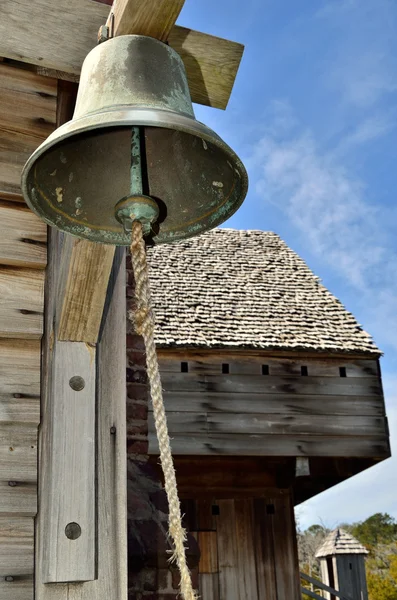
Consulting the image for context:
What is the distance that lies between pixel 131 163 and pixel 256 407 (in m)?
8.38

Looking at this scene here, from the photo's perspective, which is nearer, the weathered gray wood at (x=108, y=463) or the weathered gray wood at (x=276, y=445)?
the weathered gray wood at (x=108, y=463)

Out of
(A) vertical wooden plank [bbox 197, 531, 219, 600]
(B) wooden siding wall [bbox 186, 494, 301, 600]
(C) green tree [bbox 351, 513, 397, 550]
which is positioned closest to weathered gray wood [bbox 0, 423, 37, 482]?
(A) vertical wooden plank [bbox 197, 531, 219, 600]

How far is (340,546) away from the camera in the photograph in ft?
44.0

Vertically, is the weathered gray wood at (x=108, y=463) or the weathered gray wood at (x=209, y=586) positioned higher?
the weathered gray wood at (x=108, y=463)

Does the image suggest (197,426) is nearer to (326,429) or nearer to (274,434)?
(274,434)

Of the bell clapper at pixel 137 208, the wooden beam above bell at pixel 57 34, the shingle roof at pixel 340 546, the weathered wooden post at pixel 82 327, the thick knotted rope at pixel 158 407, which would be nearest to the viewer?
the thick knotted rope at pixel 158 407

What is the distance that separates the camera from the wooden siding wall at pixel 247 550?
10906 mm


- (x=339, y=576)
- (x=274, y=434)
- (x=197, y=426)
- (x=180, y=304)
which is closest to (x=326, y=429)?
(x=274, y=434)

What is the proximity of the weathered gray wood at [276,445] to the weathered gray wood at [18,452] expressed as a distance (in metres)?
7.13

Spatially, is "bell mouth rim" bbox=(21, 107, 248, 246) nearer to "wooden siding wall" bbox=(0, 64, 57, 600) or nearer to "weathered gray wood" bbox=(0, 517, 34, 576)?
"wooden siding wall" bbox=(0, 64, 57, 600)

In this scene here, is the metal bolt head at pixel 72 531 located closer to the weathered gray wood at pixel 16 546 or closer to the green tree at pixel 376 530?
the weathered gray wood at pixel 16 546

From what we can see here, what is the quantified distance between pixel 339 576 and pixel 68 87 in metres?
12.3

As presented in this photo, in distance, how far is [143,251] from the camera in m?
1.73

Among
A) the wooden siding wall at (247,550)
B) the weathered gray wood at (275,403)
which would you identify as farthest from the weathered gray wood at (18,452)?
the wooden siding wall at (247,550)
